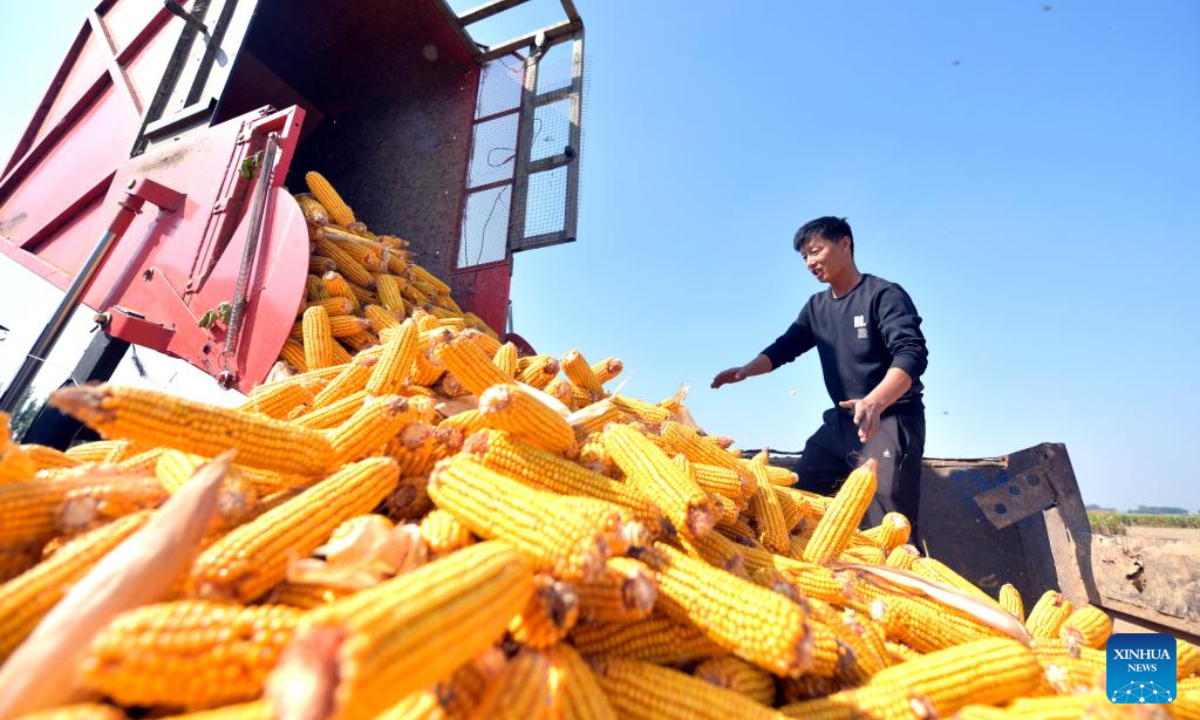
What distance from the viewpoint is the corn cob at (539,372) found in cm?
377

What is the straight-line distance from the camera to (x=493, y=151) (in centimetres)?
661

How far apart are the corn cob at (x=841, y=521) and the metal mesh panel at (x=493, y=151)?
527 centimetres

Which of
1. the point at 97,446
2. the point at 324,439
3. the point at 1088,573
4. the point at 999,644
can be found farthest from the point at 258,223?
the point at 1088,573

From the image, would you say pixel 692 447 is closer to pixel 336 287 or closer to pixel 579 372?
pixel 579 372

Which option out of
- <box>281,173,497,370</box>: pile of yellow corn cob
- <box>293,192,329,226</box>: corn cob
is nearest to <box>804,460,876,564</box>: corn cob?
<box>281,173,497,370</box>: pile of yellow corn cob

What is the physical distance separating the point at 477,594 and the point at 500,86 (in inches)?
283

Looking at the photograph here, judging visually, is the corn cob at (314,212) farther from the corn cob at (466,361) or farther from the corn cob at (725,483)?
the corn cob at (725,483)

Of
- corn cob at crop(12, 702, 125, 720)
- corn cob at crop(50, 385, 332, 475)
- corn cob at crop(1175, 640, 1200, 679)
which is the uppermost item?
corn cob at crop(50, 385, 332, 475)

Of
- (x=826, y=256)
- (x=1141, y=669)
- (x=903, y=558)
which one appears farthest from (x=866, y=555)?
(x=826, y=256)

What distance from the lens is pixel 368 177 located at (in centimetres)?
710

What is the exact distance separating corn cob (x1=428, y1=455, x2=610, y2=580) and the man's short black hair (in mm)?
4662

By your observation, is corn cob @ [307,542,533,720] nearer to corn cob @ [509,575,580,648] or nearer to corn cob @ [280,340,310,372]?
corn cob @ [509,575,580,648]

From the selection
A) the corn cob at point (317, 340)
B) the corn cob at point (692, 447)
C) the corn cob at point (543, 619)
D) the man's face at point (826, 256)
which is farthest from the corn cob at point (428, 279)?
the corn cob at point (543, 619)

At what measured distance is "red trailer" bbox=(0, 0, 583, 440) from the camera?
12.7 ft
